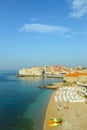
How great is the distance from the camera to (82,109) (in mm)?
35469

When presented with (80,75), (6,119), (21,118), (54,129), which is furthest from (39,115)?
(80,75)

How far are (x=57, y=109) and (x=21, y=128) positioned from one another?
1012 cm

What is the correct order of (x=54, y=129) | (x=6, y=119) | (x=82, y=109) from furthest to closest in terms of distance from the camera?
1. (x=82, y=109)
2. (x=6, y=119)
3. (x=54, y=129)

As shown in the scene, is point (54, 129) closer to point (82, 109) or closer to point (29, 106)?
point (82, 109)

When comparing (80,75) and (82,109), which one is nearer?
(82,109)

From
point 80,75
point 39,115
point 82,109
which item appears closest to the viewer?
point 39,115

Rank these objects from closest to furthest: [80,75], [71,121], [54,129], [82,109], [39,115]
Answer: [54,129] → [71,121] → [39,115] → [82,109] → [80,75]

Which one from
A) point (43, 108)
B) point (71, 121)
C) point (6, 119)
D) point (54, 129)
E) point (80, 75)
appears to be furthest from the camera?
point (80, 75)

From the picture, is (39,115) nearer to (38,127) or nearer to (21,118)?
(21,118)

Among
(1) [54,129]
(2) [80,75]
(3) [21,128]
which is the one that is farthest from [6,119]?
(2) [80,75]

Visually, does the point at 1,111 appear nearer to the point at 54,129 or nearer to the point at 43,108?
the point at 43,108

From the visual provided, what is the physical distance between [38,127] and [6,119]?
5524 mm

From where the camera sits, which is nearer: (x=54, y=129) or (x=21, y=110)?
(x=54, y=129)

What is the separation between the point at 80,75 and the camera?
9100 cm
